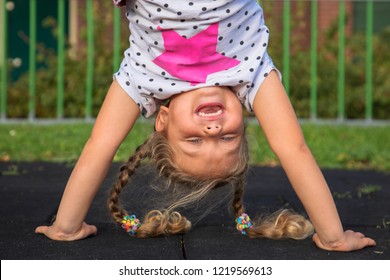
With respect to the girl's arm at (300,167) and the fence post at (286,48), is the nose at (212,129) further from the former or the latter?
the fence post at (286,48)

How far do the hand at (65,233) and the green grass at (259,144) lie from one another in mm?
1863

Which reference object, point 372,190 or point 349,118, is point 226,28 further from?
point 349,118

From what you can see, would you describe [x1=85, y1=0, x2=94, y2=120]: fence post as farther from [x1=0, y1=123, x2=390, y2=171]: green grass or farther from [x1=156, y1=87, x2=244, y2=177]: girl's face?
[x1=156, y1=87, x2=244, y2=177]: girl's face

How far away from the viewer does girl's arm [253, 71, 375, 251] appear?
3.08 metres

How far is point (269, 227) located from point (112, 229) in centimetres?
67

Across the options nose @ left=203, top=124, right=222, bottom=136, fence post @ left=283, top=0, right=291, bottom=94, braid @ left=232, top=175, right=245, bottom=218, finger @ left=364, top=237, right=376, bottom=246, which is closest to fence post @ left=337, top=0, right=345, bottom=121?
fence post @ left=283, top=0, right=291, bottom=94

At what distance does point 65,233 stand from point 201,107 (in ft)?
2.45

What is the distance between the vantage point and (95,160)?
3.23 m

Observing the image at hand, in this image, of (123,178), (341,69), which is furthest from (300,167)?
(341,69)

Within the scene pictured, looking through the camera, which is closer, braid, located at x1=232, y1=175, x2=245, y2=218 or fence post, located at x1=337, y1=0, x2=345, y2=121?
braid, located at x1=232, y1=175, x2=245, y2=218

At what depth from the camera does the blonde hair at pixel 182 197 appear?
3.23 meters

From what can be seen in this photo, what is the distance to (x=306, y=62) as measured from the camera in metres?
9.36

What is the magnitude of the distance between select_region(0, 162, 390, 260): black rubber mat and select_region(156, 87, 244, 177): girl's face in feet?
0.99

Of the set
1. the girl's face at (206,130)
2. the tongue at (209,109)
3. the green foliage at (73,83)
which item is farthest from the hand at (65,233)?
the green foliage at (73,83)
